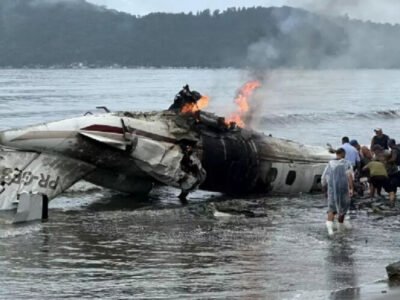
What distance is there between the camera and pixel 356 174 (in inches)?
869

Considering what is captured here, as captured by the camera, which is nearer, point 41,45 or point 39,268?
point 39,268

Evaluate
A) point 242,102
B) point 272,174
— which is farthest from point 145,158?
point 242,102

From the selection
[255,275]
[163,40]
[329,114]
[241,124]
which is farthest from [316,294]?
[163,40]

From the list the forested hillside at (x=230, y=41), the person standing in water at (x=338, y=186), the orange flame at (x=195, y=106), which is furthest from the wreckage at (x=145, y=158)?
the person standing in water at (x=338, y=186)

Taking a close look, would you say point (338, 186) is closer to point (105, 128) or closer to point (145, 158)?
point (145, 158)

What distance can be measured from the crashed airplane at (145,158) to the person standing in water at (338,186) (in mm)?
5390

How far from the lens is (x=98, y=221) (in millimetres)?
17672

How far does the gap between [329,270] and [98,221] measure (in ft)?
22.1

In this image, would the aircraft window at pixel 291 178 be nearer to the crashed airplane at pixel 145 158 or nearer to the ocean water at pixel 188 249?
the crashed airplane at pixel 145 158

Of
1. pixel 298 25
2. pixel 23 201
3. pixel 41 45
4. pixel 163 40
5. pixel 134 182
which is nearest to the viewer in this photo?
pixel 23 201

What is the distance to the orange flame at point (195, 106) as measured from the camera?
21.5m

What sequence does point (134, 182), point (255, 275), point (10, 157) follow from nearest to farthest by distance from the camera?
point (255, 275) → point (10, 157) → point (134, 182)

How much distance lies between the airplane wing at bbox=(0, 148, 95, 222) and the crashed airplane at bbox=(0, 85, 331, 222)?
0.02 m

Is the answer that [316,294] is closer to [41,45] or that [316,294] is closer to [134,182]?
[134,182]
